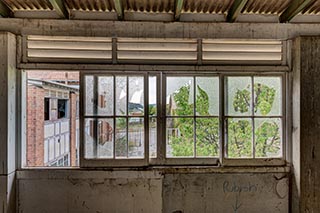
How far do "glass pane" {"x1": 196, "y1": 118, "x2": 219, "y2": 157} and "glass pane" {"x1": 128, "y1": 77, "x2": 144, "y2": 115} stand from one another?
0.69 meters

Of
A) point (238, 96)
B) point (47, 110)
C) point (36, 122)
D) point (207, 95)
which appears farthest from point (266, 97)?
point (47, 110)

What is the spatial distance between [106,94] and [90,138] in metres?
0.54

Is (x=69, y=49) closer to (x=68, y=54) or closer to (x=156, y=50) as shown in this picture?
(x=68, y=54)

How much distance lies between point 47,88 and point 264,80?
15.6 ft

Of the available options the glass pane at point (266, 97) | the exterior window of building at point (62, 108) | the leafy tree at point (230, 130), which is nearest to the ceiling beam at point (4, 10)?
the leafy tree at point (230, 130)

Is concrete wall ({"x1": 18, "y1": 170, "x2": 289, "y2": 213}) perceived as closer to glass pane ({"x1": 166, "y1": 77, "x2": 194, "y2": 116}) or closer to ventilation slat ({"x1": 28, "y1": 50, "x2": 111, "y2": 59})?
glass pane ({"x1": 166, "y1": 77, "x2": 194, "y2": 116})

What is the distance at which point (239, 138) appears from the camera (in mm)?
3180

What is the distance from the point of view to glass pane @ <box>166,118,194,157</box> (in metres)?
3.16

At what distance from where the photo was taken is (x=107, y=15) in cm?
310

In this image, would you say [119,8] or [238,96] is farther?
[238,96]

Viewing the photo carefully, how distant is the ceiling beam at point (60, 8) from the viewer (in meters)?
2.71

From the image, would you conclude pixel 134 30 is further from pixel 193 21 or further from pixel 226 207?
pixel 226 207

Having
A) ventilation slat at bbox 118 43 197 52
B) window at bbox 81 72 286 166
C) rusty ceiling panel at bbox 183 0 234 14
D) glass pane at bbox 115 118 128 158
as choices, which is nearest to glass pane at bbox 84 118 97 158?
window at bbox 81 72 286 166

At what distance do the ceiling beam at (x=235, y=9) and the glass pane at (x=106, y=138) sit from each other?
1794mm
